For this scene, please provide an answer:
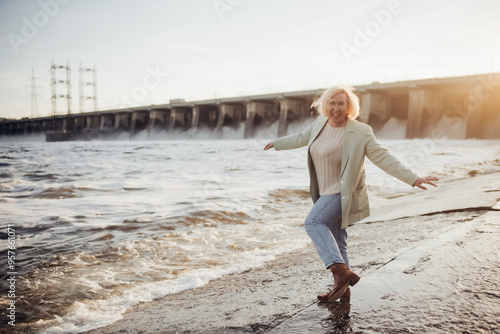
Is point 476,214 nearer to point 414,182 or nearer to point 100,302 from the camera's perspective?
point 414,182

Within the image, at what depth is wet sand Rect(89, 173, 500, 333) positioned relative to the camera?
2.01 meters

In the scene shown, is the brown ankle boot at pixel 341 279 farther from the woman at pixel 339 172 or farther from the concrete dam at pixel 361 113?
the concrete dam at pixel 361 113

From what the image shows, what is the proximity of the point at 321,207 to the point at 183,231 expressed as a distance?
152 inches

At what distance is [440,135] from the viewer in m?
30.3

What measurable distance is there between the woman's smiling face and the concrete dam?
2689 cm

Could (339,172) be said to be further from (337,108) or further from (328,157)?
(337,108)

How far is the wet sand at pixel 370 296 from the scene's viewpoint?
2.01 meters

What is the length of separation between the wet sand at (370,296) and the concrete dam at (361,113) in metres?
26.0

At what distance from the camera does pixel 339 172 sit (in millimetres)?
2408

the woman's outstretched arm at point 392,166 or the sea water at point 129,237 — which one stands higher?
the woman's outstretched arm at point 392,166

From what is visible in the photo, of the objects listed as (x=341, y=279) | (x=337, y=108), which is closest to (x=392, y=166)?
(x=337, y=108)

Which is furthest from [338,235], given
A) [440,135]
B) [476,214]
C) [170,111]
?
[170,111]

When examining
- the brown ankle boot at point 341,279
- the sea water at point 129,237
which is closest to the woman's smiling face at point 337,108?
the brown ankle boot at point 341,279

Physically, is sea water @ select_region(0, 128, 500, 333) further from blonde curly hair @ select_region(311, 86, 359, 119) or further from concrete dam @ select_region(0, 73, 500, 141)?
concrete dam @ select_region(0, 73, 500, 141)
